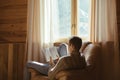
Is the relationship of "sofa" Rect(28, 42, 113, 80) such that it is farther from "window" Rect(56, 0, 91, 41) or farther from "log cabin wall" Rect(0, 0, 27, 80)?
"log cabin wall" Rect(0, 0, 27, 80)

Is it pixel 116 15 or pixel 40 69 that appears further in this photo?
pixel 116 15

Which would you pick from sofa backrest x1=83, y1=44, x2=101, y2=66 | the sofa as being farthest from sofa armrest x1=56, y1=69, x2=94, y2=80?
sofa backrest x1=83, y1=44, x2=101, y2=66

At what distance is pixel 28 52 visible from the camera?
436 cm

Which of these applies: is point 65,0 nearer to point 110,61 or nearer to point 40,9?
point 40,9

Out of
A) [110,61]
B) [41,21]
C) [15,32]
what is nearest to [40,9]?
[41,21]

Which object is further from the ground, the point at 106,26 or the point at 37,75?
the point at 106,26

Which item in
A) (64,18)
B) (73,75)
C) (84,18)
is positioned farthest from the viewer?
(64,18)

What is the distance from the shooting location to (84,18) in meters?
4.22

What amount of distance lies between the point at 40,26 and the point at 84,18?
32.7 inches

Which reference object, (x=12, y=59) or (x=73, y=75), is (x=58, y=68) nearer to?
(x=73, y=75)

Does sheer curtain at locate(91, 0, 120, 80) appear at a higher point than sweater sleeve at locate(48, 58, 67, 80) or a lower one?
higher

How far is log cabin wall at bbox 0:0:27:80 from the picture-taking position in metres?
4.55

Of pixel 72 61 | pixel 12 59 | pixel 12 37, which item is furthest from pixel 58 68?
pixel 12 37

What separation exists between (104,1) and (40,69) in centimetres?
156
